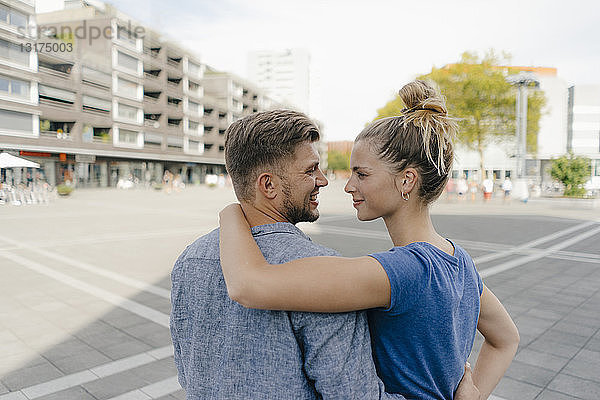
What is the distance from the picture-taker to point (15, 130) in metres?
39.2

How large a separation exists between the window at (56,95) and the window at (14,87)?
1.58 meters

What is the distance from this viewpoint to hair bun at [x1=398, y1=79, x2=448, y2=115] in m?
1.38

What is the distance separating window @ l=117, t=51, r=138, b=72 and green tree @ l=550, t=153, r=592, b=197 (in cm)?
4436

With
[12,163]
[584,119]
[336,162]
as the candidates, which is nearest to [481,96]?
[12,163]

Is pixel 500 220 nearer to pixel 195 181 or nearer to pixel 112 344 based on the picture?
pixel 112 344

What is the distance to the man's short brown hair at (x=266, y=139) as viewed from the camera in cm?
121

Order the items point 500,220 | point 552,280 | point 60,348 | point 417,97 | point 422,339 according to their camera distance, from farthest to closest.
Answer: point 500,220 → point 552,280 → point 60,348 → point 417,97 → point 422,339

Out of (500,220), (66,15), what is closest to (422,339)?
(500,220)

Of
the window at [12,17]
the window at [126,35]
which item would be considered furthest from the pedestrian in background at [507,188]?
Answer: the window at [126,35]

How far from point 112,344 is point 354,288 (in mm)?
4264

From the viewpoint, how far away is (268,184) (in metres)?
1.26

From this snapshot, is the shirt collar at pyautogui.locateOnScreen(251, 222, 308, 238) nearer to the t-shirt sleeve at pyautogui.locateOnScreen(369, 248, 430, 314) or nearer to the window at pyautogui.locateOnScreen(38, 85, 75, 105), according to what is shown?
the t-shirt sleeve at pyautogui.locateOnScreen(369, 248, 430, 314)

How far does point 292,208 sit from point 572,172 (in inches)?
1095

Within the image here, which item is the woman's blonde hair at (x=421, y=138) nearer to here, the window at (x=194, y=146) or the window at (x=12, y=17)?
the window at (x=12, y=17)
